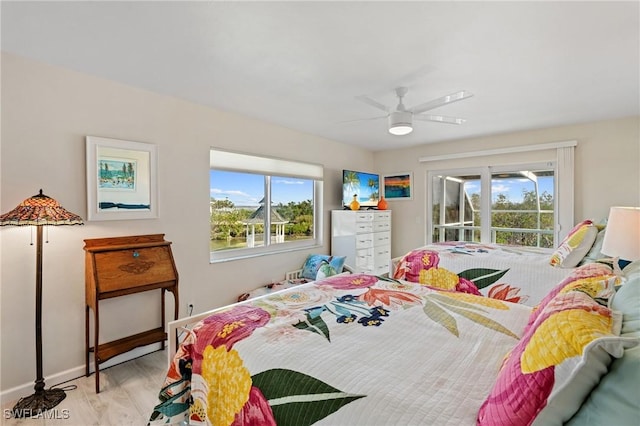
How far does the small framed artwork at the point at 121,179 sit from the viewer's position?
2510 mm

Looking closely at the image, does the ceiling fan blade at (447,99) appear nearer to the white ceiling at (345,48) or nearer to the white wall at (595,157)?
the white ceiling at (345,48)

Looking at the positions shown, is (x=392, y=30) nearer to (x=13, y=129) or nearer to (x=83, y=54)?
(x=83, y=54)

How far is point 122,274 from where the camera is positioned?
2416mm

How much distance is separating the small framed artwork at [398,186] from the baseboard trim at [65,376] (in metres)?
4.30

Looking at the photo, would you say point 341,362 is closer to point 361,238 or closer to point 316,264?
point 316,264

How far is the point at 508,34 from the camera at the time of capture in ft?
6.23

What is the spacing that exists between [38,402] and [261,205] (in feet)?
8.88

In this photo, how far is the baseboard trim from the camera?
6.97 feet

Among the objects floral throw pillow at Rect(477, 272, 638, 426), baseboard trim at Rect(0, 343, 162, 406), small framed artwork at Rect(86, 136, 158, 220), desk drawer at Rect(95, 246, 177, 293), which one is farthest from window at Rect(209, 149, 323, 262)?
floral throw pillow at Rect(477, 272, 638, 426)

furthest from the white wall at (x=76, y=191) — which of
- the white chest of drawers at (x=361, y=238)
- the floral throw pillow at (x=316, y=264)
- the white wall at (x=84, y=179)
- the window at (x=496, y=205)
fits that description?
the window at (x=496, y=205)

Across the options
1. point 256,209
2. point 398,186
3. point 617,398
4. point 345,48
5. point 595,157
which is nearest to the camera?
point 617,398

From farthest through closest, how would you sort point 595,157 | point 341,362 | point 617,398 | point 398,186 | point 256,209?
point 398,186 < point 256,209 < point 595,157 < point 341,362 < point 617,398

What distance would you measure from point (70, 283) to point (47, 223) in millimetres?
699

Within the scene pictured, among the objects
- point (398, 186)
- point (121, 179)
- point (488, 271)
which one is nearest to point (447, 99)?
point (488, 271)
